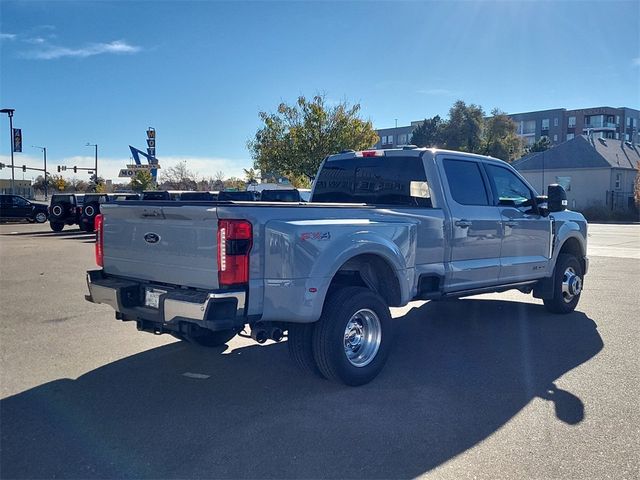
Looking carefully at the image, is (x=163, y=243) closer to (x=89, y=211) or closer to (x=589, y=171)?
(x=89, y=211)

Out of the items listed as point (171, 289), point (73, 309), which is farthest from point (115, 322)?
point (171, 289)

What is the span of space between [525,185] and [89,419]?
584cm

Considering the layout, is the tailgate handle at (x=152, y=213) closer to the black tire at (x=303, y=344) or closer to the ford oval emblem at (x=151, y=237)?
the ford oval emblem at (x=151, y=237)

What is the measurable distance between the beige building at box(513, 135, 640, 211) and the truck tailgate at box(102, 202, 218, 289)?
48.6 meters

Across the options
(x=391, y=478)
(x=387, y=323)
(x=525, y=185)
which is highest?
(x=525, y=185)

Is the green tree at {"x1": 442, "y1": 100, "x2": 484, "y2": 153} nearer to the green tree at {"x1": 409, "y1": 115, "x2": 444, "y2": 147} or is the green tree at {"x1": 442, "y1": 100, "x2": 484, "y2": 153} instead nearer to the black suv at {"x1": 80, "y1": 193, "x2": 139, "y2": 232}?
the green tree at {"x1": 409, "y1": 115, "x2": 444, "y2": 147}

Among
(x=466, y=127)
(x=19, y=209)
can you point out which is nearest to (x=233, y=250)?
(x=19, y=209)

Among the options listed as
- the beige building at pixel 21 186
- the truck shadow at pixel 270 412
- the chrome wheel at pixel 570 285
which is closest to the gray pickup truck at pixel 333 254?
the truck shadow at pixel 270 412

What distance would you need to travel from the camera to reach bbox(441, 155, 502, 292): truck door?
21.3 feet

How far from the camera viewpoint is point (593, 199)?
168ft

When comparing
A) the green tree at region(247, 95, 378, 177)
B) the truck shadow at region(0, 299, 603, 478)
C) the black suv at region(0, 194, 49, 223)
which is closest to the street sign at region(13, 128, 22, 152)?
the black suv at region(0, 194, 49, 223)

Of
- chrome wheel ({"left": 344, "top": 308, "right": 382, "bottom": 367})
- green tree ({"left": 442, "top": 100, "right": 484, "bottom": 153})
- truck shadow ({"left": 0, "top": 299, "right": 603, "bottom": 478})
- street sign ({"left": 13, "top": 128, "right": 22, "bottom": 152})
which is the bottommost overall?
truck shadow ({"left": 0, "top": 299, "right": 603, "bottom": 478})

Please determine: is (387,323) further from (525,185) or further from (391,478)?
(525,185)

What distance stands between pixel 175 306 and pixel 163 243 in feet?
2.04
